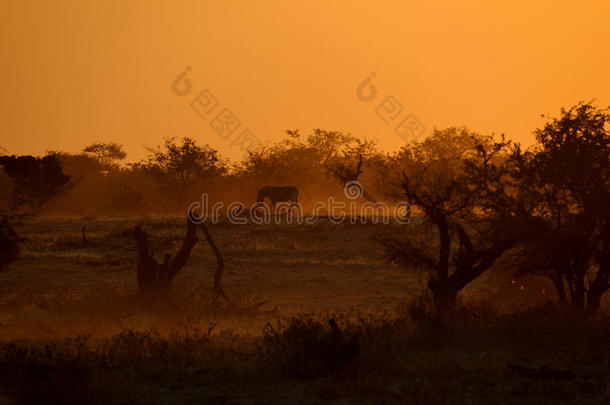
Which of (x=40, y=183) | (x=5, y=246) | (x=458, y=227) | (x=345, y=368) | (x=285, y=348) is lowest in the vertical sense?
(x=345, y=368)

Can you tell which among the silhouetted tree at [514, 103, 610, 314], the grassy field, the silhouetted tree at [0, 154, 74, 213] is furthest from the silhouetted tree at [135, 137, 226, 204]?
the silhouetted tree at [514, 103, 610, 314]

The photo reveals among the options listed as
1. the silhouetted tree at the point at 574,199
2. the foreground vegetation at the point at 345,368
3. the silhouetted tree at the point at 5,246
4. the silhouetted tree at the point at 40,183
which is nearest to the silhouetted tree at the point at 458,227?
the silhouetted tree at the point at 574,199

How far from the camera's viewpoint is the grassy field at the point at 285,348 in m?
8.04

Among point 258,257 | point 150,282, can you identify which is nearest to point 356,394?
point 150,282

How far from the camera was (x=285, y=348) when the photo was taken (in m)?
9.25

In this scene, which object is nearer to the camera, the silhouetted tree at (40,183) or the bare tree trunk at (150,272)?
the bare tree trunk at (150,272)

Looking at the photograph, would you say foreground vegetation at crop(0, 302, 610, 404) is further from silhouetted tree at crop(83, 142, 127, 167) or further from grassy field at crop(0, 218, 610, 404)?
silhouetted tree at crop(83, 142, 127, 167)

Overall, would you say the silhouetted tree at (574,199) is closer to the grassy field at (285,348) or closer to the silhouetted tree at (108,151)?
the grassy field at (285,348)

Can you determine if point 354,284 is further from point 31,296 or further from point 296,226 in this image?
point 296,226

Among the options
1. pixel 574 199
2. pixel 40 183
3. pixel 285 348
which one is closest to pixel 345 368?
pixel 285 348

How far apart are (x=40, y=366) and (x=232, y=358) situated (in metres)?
2.64

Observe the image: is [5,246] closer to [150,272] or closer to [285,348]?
[150,272]

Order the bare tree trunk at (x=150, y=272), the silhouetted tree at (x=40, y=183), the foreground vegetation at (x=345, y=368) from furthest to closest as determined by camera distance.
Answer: the silhouetted tree at (x=40, y=183) → the bare tree trunk at (x=150, y=272) → the foreground vegetation at (x=345, y=368)

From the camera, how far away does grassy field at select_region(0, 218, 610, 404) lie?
8.04 meters
